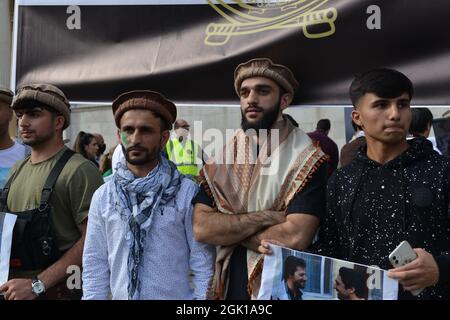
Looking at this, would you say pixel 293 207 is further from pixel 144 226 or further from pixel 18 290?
pixel 18 290

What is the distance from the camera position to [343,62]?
3.13 metres

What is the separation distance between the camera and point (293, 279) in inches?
97.7

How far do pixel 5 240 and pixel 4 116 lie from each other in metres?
1.04

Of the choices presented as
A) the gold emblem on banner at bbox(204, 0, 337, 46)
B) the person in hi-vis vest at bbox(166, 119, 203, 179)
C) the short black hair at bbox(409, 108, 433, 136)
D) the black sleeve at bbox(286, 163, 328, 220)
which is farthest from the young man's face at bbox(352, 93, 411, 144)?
the short black hair at bbox(409, 108, 433, 136)

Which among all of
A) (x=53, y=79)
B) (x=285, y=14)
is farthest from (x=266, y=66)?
(x=53, y=79)

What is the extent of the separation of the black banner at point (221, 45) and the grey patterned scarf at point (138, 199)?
23.5 inches

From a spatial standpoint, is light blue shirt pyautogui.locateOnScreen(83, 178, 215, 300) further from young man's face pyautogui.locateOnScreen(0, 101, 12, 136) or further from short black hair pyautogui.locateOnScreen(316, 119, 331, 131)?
short black hair pyautogui.locateOnScreen(316, 119, 331, 131)

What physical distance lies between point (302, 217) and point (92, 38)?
1.66 meters

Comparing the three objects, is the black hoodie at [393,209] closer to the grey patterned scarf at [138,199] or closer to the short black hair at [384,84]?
the short black hair at [384,84]

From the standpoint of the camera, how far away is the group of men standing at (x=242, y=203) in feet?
8.07

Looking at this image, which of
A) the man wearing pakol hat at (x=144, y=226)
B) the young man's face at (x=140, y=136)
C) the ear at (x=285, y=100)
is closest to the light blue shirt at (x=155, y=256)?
the man wearing pakol hat at (x=144, y=226)

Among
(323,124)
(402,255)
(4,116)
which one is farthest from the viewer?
(323,124)

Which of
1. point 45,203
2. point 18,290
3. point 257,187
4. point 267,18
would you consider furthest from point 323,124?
point 18,290

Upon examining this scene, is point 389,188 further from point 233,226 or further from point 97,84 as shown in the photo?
point 97,84
